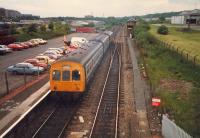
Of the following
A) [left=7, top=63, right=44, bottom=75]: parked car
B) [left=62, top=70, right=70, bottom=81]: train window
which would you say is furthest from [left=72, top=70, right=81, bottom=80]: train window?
[left=7, top=63, right=44, bottom=75]: parked car

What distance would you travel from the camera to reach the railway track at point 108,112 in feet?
55.7

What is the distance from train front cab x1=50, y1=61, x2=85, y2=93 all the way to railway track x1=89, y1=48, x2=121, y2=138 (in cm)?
197

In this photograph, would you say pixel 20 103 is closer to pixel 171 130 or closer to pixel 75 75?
pixel 75 75

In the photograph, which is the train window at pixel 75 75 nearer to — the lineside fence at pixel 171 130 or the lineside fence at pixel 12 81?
the lineside fence at pixel 12 81

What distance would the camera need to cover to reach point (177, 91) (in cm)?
2602

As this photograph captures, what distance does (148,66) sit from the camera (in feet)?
124

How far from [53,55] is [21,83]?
1299 centimetres

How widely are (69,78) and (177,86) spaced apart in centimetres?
1098

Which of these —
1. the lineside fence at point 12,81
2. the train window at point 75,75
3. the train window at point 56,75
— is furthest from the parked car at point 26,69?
the train window at point 75,75

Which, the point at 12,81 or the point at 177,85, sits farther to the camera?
the point at 12,81

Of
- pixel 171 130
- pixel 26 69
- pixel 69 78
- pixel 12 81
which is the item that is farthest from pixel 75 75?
pixel 26 69

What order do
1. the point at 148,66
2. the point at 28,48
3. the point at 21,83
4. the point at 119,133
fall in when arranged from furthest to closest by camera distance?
the point at 28,48 → the point at 148,66 → the point at 21,83 → the point at 119,133

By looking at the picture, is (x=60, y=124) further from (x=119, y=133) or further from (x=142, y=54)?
(x=142, y=54)

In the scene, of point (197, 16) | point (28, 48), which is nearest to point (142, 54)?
point (28, 48)
